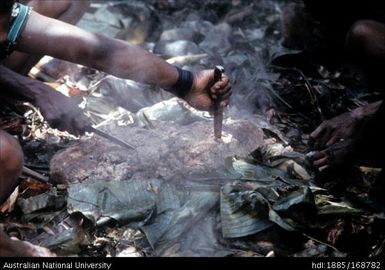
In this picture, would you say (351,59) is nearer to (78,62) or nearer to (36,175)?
(78,62)

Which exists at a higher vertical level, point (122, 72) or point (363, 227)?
point (122, 72)

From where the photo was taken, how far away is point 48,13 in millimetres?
3637

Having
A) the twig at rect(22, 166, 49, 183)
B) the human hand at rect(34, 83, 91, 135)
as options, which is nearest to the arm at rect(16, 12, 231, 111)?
the human hand at rect(34, 83, 91, 135)

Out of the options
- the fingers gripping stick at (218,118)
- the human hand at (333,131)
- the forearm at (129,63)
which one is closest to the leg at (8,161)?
the forearm at (129,63)

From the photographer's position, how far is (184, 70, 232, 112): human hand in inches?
117

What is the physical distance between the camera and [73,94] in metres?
3.91

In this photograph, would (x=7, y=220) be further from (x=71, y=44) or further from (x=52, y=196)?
(x=71, y=44)

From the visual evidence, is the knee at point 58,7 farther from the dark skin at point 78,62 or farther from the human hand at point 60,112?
the human hand at point 60,112

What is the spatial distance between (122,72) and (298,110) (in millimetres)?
1683

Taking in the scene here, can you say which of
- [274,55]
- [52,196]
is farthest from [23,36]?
[274,55]

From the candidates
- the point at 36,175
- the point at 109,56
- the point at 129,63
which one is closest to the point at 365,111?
the point at 129,63

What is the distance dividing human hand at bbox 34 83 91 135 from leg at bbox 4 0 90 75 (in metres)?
0.55

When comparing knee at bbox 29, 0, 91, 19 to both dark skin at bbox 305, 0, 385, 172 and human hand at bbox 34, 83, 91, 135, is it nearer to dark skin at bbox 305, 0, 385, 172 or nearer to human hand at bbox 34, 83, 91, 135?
human hand at bbox 34, 83, 91, 135

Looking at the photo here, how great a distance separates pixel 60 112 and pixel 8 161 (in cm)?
94
